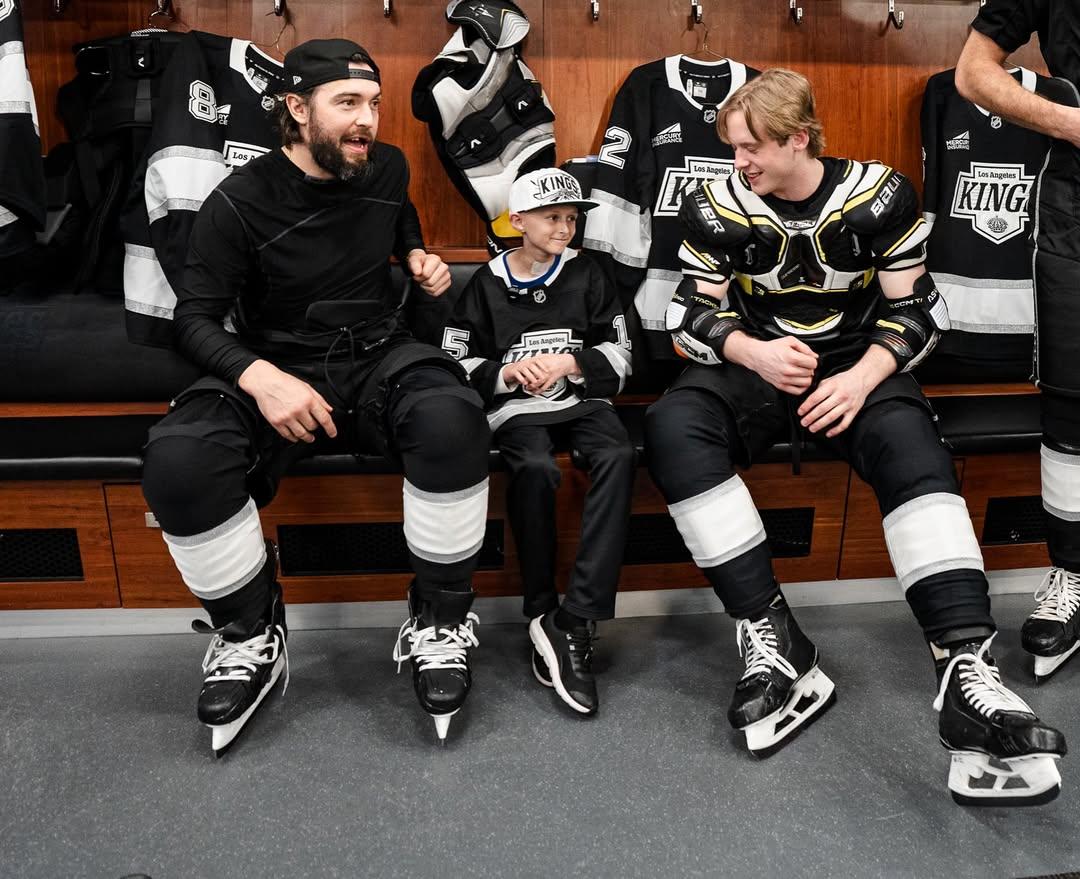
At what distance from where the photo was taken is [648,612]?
6.88 feet

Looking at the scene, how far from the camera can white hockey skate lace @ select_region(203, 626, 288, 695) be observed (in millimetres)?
1603

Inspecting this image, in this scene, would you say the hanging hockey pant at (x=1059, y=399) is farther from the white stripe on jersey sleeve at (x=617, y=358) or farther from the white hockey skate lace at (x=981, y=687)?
the white stripe on jersey sleeve at (x=617, y=358)

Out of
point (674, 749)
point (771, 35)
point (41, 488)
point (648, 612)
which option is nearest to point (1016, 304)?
point (771, 35)

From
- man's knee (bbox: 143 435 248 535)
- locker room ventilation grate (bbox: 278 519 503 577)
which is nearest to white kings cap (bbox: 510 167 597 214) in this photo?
locker room ventilation grate (bbox: 278 519 503 577)

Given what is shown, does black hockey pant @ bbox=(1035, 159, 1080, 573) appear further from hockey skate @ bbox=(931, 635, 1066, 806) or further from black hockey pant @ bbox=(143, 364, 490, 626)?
black hockey pant @ bbox=(143, 364, 490, 626)

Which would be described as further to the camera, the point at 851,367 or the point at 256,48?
the point at 256,48

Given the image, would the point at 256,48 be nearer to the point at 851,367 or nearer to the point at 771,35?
the point at 771,35

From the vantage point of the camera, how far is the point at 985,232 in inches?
95.2

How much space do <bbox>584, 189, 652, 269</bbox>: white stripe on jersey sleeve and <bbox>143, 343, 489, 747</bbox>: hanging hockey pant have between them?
32.8 inches

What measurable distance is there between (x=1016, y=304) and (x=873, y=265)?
2.79 ft

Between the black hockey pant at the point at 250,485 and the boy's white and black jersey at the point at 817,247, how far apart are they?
2.00 feet

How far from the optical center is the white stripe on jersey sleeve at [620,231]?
2.38 meters

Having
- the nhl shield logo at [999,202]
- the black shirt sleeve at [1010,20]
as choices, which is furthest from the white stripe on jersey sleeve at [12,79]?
the nhl shield logo at [999,202]

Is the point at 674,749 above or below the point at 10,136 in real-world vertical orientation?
below
